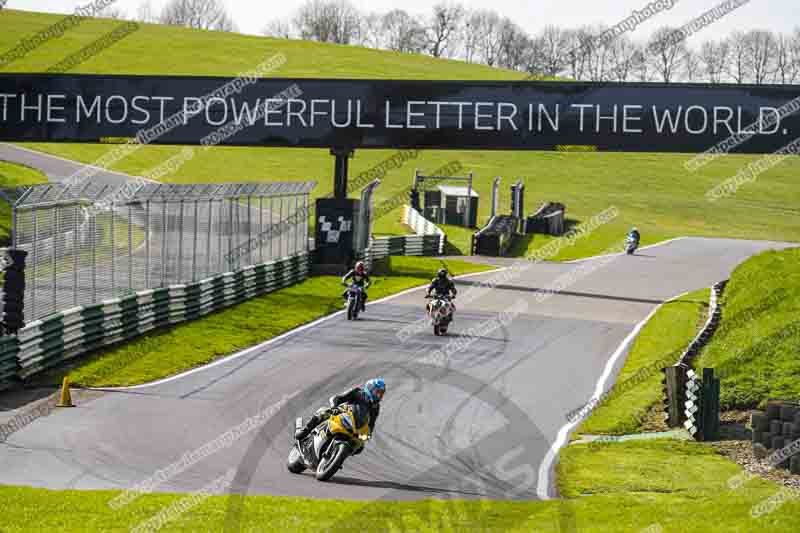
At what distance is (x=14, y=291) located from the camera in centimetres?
1814

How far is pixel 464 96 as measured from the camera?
29500 millimetres

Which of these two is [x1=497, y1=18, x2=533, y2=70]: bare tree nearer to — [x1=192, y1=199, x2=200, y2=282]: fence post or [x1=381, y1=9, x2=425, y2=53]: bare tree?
[x1=381, y1=9, x2=425, y2=53]: bare tree

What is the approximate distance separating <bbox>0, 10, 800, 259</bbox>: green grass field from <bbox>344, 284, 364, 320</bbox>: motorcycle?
77.8 ft

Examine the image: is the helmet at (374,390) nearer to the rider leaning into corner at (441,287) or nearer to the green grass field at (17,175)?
the rider leaning into corner at (441,287)

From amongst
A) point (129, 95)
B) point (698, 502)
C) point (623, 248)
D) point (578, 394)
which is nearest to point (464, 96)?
point (129, 95)

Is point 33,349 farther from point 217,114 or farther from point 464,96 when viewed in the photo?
point 464,96

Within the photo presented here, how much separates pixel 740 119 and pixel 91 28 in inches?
3760

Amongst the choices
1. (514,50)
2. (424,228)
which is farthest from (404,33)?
(424,228)

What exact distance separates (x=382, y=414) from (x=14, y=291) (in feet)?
20.2

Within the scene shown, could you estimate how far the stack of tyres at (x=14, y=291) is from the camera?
59.1ft

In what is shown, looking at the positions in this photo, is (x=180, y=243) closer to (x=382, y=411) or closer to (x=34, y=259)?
(x=34, y=259)

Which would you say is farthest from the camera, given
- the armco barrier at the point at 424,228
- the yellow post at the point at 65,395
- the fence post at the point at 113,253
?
the armco barrier at the point at 424,228

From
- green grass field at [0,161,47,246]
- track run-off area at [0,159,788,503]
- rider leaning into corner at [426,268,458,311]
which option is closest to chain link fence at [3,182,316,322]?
track run-off area at [0,159,788,503]

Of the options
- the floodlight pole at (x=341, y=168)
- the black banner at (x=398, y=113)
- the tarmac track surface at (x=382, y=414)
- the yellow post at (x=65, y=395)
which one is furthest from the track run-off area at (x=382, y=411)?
the black banner at (x=398, y=113)
